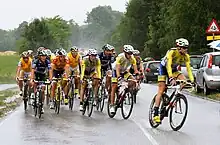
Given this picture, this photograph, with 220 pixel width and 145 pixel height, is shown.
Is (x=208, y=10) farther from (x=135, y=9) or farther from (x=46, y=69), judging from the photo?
(x=135, y=9)

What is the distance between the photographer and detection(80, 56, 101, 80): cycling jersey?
15.6 m

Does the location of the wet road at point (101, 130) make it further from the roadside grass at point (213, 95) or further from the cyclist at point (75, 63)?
the roadside grass at point (213, 95)

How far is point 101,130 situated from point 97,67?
3.64m

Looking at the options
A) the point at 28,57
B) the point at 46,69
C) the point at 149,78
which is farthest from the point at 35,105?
the point at 149,78

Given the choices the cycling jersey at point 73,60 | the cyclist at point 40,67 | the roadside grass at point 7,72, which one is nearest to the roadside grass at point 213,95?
the cycling jersey at point 73,60

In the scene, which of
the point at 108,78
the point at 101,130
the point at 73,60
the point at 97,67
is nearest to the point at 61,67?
the point at 108,78

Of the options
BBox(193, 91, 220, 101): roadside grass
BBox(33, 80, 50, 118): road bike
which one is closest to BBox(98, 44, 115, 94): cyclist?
BBox(33, 80, 50, 118): road bike

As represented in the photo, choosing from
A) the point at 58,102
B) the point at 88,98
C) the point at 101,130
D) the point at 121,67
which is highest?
the point at 121,67

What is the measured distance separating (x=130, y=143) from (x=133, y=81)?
424 centimetres

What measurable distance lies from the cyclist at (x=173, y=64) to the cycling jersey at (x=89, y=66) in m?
3.63

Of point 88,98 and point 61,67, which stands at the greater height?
point 61,67

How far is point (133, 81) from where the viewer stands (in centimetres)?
1452

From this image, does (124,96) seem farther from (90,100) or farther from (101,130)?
(101,130)

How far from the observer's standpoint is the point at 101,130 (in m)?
12.3
